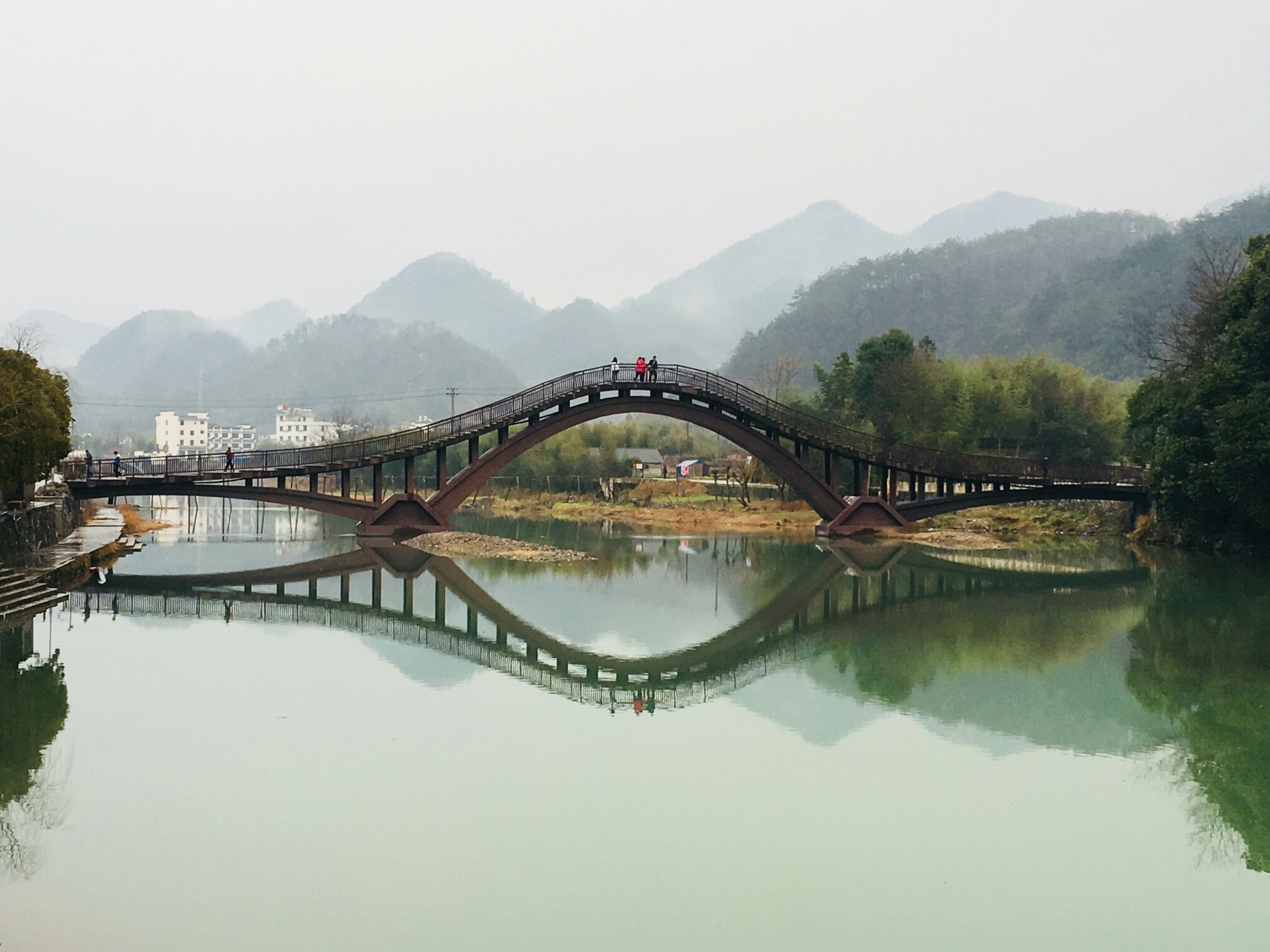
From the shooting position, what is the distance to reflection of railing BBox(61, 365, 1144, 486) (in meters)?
33.0

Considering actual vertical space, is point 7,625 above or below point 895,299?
below

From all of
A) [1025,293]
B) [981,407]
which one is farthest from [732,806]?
[1025,293]

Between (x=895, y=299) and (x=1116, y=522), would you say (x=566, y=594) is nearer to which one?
(x=1116, y=522)

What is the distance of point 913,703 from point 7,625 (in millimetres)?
13768

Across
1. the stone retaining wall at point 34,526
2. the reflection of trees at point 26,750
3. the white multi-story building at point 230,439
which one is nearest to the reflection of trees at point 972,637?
the reflection of trees at point 26,750

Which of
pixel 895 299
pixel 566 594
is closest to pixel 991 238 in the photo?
pixel 895 299

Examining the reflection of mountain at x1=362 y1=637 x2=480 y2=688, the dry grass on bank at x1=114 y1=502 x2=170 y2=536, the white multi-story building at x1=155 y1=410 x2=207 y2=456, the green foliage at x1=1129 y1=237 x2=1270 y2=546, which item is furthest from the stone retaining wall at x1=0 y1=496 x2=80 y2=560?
the white multi-story building at x1=155 y1=410 x2=207 y2=456

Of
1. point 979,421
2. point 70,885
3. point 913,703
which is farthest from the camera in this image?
point 979,421

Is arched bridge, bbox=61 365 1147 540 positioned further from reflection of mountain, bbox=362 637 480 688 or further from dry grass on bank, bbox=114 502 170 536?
reflection of mountain, bbox=362 637 480 688

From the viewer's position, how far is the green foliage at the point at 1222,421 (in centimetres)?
2686

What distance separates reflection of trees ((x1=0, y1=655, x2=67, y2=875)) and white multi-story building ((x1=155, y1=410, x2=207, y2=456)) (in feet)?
403

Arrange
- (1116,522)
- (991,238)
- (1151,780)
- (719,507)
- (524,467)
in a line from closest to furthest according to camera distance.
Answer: (1151,780), (1116,522), (719,507), (524,467), (991,238)

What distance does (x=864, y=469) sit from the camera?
38656 millimetres

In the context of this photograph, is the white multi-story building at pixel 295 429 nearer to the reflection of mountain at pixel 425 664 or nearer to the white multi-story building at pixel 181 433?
the white multi-story building at pixel 181 433
